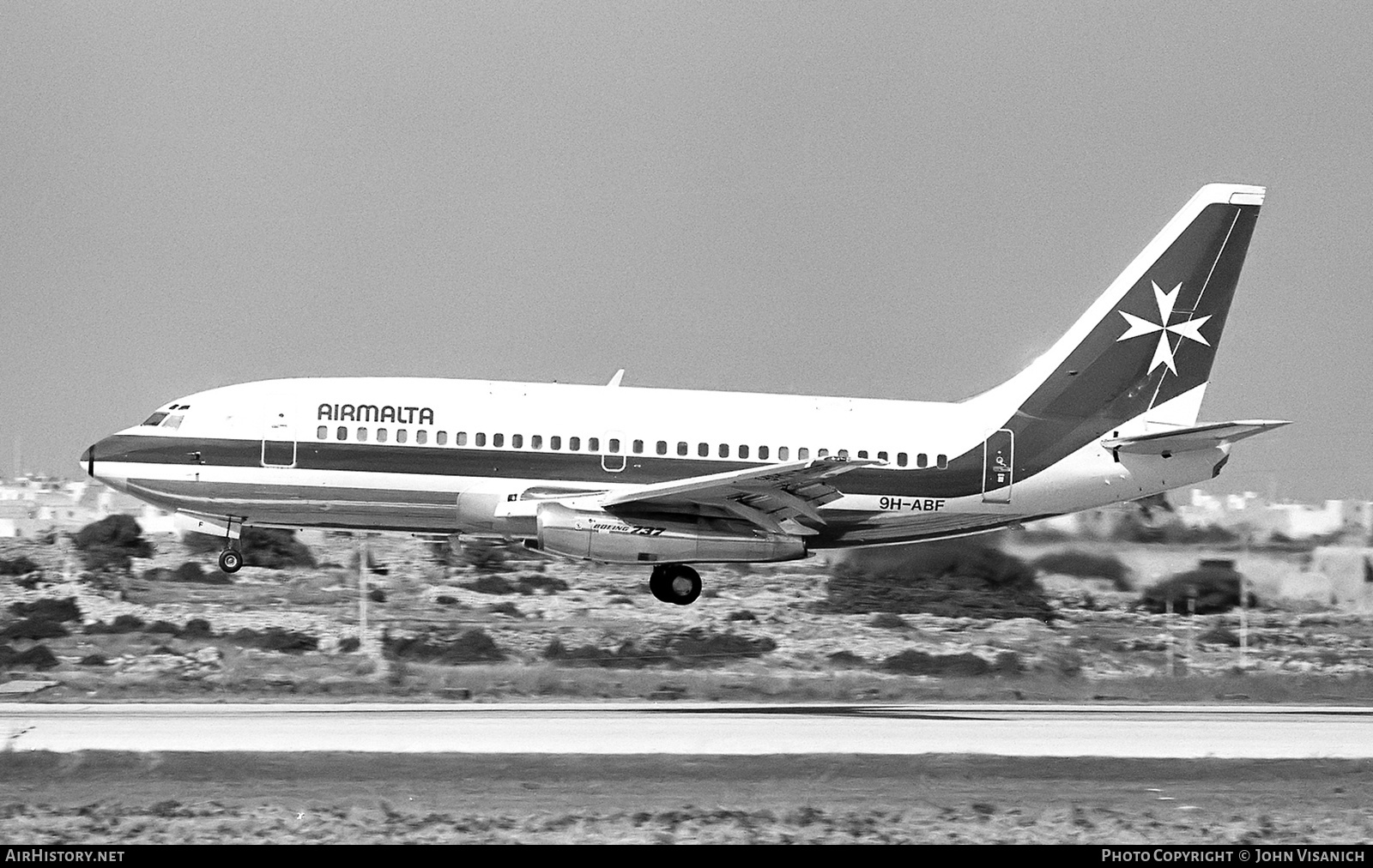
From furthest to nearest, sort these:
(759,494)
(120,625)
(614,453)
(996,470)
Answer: (120,625) < (996,470) < (614,453) < (759,494)

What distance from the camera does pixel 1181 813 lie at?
20.8 metres

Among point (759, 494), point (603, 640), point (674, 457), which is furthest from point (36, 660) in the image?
point (759, 494)

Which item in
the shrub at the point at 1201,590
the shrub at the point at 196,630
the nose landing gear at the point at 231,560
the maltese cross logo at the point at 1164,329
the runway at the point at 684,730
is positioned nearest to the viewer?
the runway at the point at 684,730

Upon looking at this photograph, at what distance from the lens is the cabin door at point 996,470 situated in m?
34.0

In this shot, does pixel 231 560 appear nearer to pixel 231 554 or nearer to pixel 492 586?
pixel 231 554

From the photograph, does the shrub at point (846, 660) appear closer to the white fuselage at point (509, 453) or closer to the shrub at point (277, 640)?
the white fuselage at point (509, 453)

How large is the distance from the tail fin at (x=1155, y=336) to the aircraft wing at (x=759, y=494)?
458cm

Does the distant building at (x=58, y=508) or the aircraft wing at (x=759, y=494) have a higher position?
the distant building at (x=58, y=508)

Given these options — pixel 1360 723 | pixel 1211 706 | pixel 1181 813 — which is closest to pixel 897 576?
pixel 1211 706

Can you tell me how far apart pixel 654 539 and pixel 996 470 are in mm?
7522

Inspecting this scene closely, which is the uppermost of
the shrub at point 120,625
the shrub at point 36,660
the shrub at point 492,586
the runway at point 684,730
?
the shrub at point 492,586

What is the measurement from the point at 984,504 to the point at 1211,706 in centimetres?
607

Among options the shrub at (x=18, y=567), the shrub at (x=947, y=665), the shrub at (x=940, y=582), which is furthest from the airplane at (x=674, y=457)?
the shrub at (x=18, y=567)

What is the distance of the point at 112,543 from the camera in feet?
205
